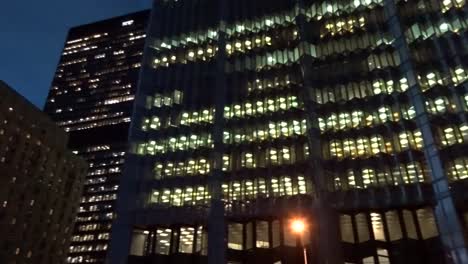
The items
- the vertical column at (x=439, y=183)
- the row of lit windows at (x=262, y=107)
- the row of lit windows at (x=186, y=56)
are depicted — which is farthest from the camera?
the row of lit windows at (x=186, y=56)

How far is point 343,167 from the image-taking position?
48781 millimetres

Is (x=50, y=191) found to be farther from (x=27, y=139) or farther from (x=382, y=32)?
(x=382, y=32)

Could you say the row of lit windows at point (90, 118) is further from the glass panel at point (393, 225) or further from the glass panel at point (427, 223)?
the glass panel at point (427, 223)

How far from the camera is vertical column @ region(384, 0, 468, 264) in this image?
1547 inches

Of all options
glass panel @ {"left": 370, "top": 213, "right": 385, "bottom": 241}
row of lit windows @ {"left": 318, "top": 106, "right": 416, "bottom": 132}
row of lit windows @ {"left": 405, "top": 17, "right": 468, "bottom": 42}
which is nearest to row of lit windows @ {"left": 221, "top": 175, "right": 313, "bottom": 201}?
glass panel @ {"left": 370, "top": 213, "right": 385, "bottom": 241}

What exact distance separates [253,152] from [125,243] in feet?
67.1

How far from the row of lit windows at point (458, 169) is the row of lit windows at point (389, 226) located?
4753 millimetres

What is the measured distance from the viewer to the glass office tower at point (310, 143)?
44.8 m

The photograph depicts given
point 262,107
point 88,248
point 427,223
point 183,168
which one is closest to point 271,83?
point 262,107

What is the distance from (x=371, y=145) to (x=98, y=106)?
476ft

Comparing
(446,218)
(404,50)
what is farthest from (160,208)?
(404,50)

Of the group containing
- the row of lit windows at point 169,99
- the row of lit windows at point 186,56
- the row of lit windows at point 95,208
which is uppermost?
the row of lit windows at point 186,56

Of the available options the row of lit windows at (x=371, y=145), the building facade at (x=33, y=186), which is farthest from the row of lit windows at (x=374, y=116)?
the building facade at (x=33, y=186)

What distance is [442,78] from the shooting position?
48562 mm
